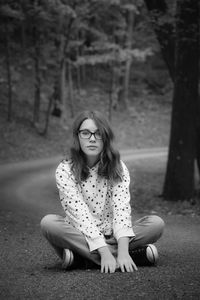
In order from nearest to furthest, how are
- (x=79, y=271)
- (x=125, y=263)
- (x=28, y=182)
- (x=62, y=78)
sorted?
(x=125, y=263) → (x=79, y=271) → (x=28, y=182) → (x=62, y=78)

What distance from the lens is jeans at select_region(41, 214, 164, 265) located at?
4.84 m

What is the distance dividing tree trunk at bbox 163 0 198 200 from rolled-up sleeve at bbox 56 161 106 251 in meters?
7.46

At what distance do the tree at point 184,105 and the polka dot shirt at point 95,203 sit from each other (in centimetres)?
722

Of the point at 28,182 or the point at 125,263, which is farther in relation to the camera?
the point at 28,182

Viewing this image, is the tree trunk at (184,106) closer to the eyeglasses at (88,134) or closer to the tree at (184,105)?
the tree at (184,105)

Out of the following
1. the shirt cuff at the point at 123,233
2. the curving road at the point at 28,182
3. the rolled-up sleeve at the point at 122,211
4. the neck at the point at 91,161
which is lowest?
the curving road at the point at 28,182

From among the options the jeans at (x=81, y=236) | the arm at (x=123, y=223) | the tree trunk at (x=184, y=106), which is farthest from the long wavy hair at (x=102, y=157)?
the tree trunk at (x=184, y=106)

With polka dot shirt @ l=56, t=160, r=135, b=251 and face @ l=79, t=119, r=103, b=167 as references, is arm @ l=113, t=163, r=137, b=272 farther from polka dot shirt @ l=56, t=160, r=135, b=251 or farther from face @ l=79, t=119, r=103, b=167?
face @ l=79, t=119, r=103, b=167

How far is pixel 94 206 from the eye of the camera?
5.02 m

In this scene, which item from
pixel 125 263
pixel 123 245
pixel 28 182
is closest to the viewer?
pixel 125 263

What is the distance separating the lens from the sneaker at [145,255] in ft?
15.8

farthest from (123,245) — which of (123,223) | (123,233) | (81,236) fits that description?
(81,236)

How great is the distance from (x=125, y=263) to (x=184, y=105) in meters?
7.99

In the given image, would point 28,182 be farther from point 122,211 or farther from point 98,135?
point 122,211
